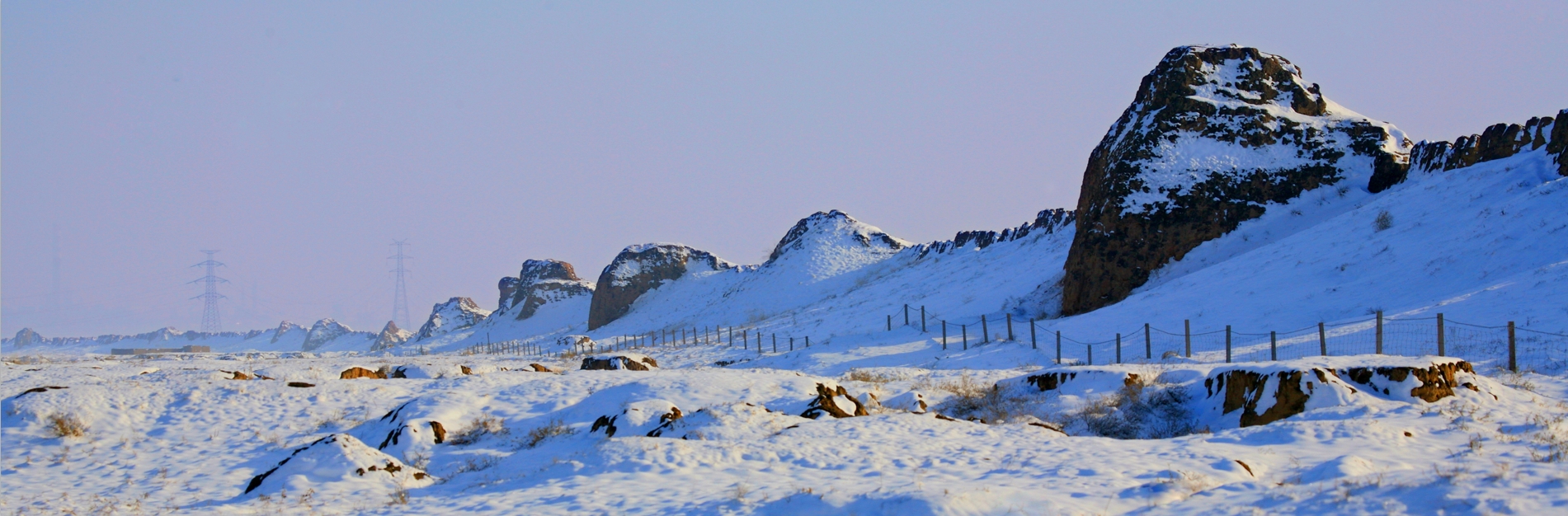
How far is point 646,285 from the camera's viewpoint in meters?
89.7

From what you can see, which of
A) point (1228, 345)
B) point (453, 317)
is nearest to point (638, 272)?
point (453, 317)

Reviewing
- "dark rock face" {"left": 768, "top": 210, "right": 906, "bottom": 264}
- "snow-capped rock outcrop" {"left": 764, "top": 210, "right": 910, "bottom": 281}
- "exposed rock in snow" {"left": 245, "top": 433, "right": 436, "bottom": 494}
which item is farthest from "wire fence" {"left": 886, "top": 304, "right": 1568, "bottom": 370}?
"dark rock face" {"left": 768, "top": 210, "right": 906, "bottom": 264}

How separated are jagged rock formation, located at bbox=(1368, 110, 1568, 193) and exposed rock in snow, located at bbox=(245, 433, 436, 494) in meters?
32.4

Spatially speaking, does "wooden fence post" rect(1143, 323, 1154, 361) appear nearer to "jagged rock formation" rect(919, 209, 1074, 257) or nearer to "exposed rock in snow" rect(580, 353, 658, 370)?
"exposed rock in snow" rect(580, 353, 658, 370)

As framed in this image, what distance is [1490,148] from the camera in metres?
31.5

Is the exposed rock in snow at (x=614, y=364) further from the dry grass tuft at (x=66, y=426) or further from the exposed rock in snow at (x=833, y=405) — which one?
the dry grass tuft at (x=66, y=426)

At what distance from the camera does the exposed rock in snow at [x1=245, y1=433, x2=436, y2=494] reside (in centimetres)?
1057

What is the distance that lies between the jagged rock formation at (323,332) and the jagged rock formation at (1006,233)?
5002 inches

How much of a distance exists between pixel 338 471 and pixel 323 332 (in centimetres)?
17288

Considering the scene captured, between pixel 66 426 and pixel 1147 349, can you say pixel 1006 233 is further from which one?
pixel 66 426

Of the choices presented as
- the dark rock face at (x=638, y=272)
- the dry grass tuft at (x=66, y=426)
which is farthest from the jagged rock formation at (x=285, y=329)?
the dry grass tuft at (x=66, y=426)

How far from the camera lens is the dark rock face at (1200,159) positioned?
113 feet

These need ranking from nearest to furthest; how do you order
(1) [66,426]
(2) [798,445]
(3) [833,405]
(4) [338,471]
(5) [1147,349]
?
(4) [338,471] → (2) [798,445] → (1) [66,426] → (3) [833,405] → (5) [1147,349]

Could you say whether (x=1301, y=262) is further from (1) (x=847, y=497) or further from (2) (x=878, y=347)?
(1) (x=847, y=497)
